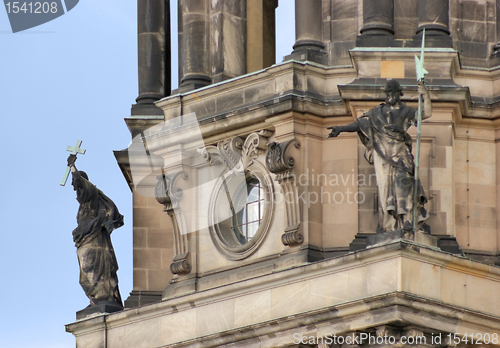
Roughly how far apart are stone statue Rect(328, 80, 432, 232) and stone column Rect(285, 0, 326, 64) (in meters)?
3.42

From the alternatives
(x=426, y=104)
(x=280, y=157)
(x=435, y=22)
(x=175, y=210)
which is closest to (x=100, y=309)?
(x=175, y=210)

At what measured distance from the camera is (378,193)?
3628 cm

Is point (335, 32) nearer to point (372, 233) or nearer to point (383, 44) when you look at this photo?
point (383, 44)

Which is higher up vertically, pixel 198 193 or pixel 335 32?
pixel 335 32

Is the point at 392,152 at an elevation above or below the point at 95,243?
above

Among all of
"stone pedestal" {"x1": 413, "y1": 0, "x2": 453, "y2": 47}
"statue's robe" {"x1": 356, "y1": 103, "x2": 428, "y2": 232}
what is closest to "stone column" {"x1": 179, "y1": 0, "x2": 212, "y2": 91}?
"stone pedestal" {"x1": 413, "y1": 0, "x2": 453, "y2": 47}

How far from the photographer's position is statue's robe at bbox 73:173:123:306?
4016cm

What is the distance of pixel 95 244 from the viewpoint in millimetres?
40281

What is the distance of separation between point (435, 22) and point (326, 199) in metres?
4.15

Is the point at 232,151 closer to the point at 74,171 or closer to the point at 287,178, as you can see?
the point at 287,178

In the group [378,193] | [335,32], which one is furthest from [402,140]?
[335,32]

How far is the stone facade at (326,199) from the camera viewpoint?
34.6 meters

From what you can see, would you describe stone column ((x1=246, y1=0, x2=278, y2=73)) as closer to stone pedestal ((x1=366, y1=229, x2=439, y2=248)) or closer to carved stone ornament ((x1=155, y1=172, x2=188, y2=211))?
carved stone ornament ((x1=155, y1=172, x2=188, y2=211))

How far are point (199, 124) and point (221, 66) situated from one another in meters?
2.02
